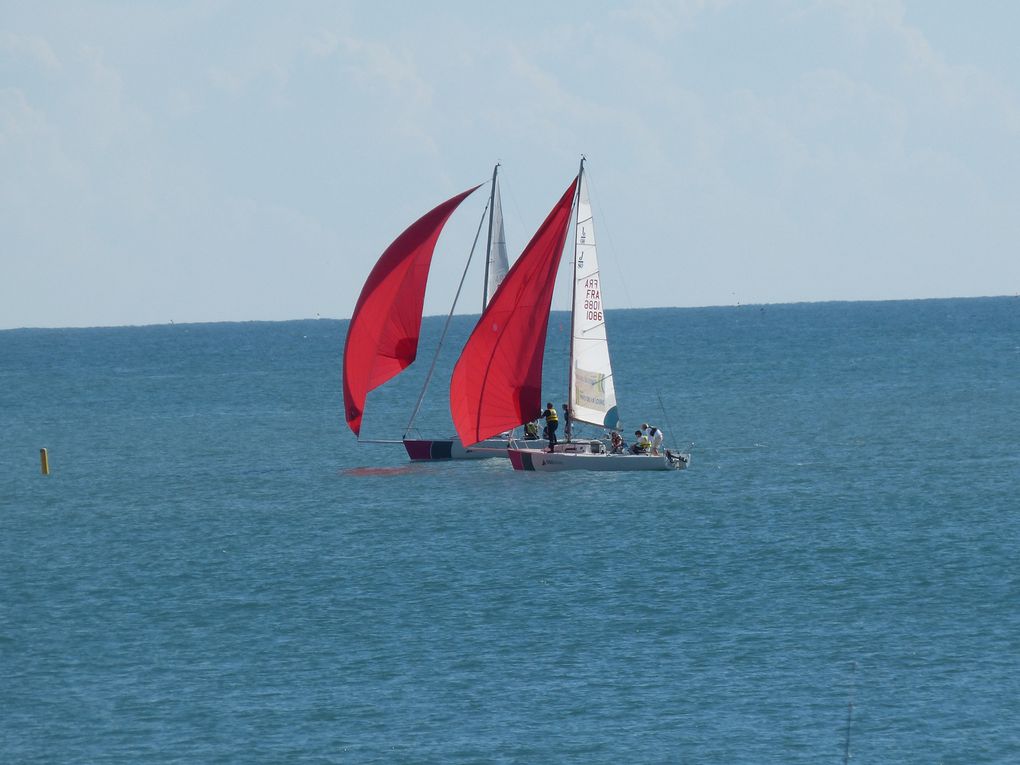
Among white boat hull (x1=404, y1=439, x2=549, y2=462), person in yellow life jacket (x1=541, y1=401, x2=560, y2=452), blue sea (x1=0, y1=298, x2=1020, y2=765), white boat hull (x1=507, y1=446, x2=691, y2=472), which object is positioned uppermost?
person in yellow life jacket (x1=541, y1=401, x2=560, y2=452)

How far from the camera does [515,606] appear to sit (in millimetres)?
36719

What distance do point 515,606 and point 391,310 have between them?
2359cm

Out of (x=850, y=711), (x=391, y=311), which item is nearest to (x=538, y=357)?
(x=391, y=311)

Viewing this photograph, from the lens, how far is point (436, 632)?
34375mm

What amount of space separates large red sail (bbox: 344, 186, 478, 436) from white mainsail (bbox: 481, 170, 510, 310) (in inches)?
118

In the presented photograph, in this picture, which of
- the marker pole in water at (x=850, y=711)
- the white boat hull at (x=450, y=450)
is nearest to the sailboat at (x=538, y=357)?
the white boat hull at (x=450, y=450)

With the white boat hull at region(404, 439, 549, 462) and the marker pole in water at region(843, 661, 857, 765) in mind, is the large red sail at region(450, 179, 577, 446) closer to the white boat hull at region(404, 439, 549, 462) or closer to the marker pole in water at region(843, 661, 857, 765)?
the white boat hull at region(404, 439, 549, 462)

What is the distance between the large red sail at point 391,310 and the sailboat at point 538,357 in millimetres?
2914

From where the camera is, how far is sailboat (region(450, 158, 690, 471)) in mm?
56656

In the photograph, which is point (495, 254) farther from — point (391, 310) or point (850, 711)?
point (850, 711)

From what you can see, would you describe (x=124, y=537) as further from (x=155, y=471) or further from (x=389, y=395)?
(x=389, y=395)

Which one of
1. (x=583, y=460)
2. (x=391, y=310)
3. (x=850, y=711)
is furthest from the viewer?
(x=391, y=310)

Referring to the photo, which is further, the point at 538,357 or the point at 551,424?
the point at 551,424

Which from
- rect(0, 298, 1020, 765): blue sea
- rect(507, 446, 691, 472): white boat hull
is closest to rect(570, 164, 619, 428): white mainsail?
rect(507, 446, 691, 472): white boat hull
